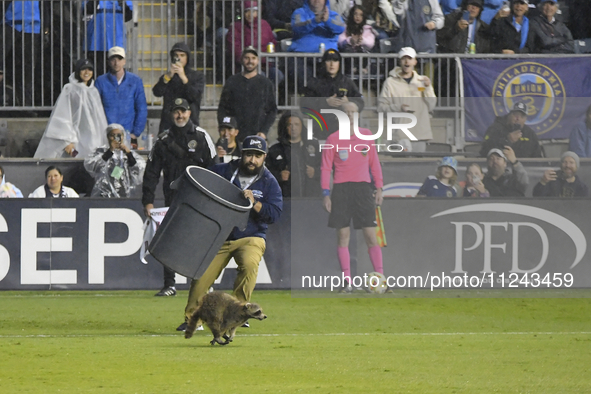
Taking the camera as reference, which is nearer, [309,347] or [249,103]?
[309,347]

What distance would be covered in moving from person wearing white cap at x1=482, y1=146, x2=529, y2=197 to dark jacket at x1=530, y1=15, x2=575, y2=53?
13.2 feet

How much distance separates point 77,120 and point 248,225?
659cm

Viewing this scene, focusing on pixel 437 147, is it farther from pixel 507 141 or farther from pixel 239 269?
pixel 239 269

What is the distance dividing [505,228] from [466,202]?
1.96 feet

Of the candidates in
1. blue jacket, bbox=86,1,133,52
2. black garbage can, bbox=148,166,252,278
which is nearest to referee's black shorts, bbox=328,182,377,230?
black garbage can, bbox=148,166,252,278

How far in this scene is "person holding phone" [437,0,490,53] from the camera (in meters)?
17.0

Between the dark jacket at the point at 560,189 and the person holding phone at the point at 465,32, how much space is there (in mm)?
3804

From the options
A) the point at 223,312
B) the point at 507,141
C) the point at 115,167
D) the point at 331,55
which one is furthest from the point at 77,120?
the point at 223,312

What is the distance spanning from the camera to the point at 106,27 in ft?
52.9

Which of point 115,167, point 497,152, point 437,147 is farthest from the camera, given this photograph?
point 437,147

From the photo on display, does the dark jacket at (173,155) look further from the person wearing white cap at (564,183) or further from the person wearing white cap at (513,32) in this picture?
the person wearing white cap at (513,32)

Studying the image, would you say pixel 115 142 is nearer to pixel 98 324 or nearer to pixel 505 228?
pixel 98 324

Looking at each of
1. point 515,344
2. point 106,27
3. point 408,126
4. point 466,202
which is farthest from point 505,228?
point 106,27

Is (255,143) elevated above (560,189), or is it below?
above
